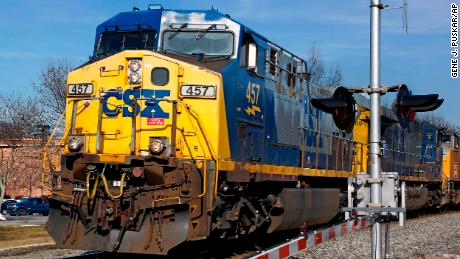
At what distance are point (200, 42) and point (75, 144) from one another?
2.95 m

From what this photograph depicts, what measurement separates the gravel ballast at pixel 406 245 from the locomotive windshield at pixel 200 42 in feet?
14.0

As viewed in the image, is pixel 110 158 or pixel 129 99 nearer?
pixel 110 158

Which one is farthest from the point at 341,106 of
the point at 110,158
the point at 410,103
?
the point at 110,158

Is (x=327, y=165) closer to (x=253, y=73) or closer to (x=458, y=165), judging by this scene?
(x=253, y=73)

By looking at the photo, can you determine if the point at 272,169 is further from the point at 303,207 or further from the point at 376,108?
the point at 376,108

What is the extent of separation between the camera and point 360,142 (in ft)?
63.9

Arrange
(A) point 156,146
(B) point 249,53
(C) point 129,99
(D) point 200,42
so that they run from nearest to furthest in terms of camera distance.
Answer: (A) point 156,146 → (C) point 129,99 → (D) point 200,42 → (B) point 249,53

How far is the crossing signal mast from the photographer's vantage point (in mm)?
7047

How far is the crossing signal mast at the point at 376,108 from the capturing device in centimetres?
705

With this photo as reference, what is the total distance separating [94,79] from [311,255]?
5412 millimetres

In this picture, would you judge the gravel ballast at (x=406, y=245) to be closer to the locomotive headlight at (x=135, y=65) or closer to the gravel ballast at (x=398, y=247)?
the gravel ballast at (x=398, y=247)

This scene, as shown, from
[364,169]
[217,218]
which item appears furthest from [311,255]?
[364,169]

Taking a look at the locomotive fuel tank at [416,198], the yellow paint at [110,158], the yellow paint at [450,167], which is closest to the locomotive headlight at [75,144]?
the yellow paint at [110,158]

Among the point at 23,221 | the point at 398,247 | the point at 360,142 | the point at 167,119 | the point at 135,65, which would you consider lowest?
the point at 23,221
